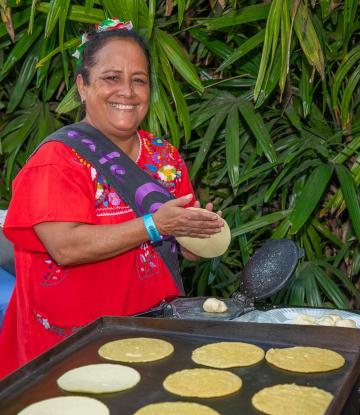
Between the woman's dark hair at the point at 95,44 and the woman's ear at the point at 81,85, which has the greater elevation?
the woman's dark hair at the point at 95,44

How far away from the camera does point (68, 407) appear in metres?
1.11

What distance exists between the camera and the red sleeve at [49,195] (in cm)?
156

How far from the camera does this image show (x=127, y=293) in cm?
171

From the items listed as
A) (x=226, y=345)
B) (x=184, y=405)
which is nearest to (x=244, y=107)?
→ (x=226, y=345)

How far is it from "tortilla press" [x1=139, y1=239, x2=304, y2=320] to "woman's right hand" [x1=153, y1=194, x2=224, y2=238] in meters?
0.12

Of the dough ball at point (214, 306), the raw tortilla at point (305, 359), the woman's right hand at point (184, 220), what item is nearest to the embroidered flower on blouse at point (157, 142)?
the woman's right hand at point (184, 220)

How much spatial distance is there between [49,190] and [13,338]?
0.42 metres

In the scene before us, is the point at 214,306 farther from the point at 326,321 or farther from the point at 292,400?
the point at 292,400

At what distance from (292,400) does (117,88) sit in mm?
915

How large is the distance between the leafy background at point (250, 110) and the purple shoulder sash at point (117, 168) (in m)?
0.60

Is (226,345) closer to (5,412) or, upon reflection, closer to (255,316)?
(255,316)

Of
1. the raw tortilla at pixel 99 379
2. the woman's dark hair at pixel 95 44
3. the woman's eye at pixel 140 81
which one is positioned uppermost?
the woman's dark hair at pixel 95 44

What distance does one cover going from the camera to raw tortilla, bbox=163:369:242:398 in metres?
1.14

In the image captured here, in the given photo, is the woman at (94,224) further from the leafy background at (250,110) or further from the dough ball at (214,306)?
the leafy background at (250,110)
